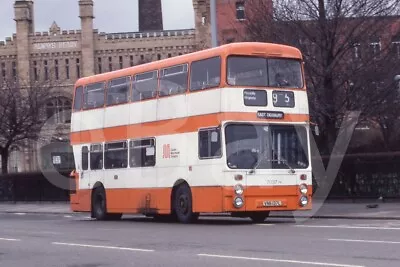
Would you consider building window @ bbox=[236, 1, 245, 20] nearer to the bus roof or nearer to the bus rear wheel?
the bus rear wheel

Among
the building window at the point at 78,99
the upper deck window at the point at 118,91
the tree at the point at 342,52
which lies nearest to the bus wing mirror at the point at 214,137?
the upper deck window at the point at 118,91

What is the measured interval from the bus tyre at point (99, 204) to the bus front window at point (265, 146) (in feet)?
24.7

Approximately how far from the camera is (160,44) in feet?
291

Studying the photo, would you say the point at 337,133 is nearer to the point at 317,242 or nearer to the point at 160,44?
the point at 317,242

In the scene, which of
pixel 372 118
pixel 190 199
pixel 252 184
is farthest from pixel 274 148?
pixel 372 118

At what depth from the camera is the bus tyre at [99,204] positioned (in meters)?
29.5

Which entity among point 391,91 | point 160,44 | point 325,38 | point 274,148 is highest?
point 160,44

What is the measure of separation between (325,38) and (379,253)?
20013 millimetres

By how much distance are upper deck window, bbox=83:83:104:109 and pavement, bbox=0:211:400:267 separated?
19.5 feet

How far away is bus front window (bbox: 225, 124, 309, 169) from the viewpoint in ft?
76.2

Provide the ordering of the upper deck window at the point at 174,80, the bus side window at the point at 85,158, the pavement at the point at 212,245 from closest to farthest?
the pavement at the point at 212,245
the upper deck window at the point at 174,80
the bus side window at the point at 85,158

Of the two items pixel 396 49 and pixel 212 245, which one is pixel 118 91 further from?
pixel 396 49

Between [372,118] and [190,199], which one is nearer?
[190,199]

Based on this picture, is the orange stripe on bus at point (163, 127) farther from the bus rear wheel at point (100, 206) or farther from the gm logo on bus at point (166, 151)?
the bus rear wheel at point (100, 206)
